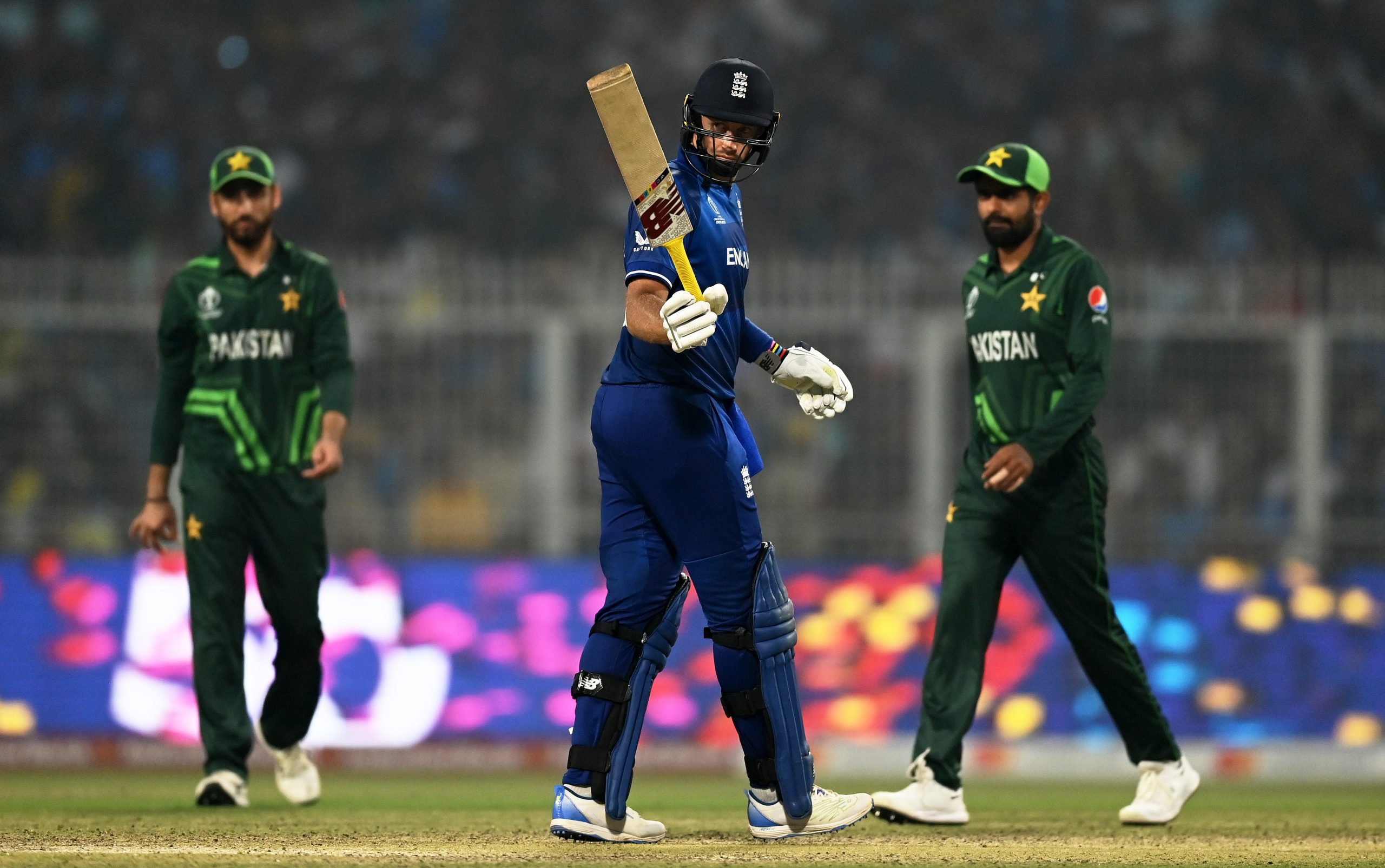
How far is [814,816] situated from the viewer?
197 inches

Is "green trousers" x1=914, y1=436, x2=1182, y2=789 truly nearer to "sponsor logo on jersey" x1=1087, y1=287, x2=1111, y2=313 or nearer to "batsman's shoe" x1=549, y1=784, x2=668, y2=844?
"sponsor logo on jersey" x1=1087, y1=287, x2=1111, y2=313

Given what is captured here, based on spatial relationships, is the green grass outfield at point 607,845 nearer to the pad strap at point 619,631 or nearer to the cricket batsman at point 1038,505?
the cricket batsman at point 1038,505

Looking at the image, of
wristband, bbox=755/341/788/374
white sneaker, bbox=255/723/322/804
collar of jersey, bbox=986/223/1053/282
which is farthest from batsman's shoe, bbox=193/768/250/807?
collar of jersey, bbox=986/223/1053/282

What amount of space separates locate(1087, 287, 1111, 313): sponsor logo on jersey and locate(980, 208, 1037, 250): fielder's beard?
29 centimetres

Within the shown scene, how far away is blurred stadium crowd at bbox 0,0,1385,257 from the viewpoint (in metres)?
16.3

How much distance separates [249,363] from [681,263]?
250 centimetres

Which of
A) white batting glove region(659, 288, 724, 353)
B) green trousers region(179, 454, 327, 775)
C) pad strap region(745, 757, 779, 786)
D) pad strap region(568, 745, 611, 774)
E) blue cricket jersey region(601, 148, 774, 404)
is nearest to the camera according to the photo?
white batting glove region(659, 288, 724, 353)

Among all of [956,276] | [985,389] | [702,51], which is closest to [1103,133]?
[702,51]

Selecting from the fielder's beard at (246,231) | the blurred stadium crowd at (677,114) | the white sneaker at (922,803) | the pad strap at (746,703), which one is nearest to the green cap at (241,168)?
the fielder's beard at (246,231)

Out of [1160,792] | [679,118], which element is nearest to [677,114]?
[679,118]

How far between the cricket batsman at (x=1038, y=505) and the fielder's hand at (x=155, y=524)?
2.74 m

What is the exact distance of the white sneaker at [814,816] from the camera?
5.00 metres

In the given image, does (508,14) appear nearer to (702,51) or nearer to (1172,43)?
(702,51)

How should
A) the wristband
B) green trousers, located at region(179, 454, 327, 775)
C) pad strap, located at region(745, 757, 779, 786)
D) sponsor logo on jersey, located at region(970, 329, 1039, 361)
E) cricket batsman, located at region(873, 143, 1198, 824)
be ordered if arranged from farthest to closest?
1. green trousers, located at region(179, 454, 327, 775)
2. sponsor logo on jersey, located at region(970, 329, 1039, 361)
3. cricket batsman, located at region(873, 143, 1198, 824)
4. the wristband
5. pad strap, located at region(745, 757, 779, 786)
